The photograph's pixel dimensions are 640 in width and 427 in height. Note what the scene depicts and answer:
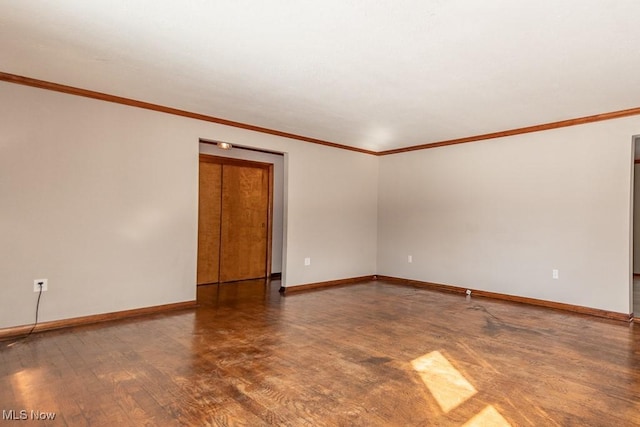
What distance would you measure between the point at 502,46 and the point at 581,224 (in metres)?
2.91

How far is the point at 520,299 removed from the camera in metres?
4.91

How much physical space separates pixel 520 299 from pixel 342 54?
4.04 metres

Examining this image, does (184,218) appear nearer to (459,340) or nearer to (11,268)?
(11,268)

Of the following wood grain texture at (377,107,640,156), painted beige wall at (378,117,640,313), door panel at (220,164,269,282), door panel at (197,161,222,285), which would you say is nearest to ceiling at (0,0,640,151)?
wood grain texture at (377,107,640,156)

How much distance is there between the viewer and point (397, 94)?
3.67m

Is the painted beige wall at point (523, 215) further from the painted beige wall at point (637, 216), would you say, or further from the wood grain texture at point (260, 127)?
the painted beige wall at point (637, 216)

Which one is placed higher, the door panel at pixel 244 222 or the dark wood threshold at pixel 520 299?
the door panel at pixel 244 222

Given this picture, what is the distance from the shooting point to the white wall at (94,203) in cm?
338

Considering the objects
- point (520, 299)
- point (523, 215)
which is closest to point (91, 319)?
point (520, 299)

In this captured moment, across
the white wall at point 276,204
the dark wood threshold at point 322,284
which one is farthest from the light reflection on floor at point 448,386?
the white wall at point 276,204

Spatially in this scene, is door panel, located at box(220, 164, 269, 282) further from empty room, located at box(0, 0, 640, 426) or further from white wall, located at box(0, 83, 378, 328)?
white wall, located at box(0, 83, 378, 328)

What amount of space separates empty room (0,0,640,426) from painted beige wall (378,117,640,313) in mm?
27

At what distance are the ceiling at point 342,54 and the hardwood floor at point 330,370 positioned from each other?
2310 millimetres

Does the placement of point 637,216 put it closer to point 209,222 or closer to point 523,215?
point 523,215
